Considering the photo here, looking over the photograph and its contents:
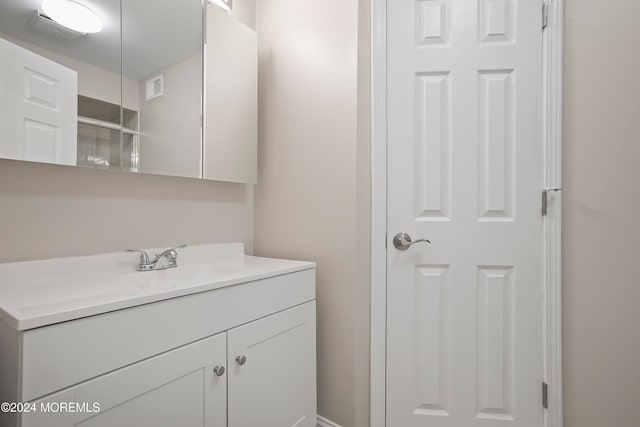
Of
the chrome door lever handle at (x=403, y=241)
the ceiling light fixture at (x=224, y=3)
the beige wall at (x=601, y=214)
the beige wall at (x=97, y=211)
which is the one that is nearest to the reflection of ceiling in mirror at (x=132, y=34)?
the ceiling light fixture at (x=224, y=3)

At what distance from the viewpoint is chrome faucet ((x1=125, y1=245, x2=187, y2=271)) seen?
1246mm

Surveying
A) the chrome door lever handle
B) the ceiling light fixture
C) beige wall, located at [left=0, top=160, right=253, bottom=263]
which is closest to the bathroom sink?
beige wall, located at [left=0, top=160, right=253, bottom=263]


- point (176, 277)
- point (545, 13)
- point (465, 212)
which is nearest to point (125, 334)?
point (176, 277)

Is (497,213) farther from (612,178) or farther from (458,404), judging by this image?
(458,404)

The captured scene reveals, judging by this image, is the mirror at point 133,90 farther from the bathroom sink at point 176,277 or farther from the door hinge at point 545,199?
the door hinge at point 545,199

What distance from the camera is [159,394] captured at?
0.86m

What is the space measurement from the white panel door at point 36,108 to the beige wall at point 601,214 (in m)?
1.88

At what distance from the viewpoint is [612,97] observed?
1235 millimetres

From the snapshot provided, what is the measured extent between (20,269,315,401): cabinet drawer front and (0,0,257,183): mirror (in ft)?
2.04

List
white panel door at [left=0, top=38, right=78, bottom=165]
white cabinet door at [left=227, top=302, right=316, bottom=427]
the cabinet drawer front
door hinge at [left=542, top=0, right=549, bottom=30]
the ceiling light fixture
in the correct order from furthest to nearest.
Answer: the ceiling light fixture
door hinge at [left=542, top=0, right=549, bottom=30]
white cabinet door at [left=227, top=302, right=316, bottom=427]
white panel door at [left=0, top=38, right=78, bottom=165]
the cabinet drawer front

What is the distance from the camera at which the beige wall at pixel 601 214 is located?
1208mm

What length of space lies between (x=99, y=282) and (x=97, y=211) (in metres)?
0.30

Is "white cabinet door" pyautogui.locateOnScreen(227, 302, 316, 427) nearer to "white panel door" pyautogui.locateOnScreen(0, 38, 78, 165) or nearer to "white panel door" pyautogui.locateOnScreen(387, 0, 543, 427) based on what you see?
"white panel door" pyautogui.locateOnScreen(387, 0, 543, 427)

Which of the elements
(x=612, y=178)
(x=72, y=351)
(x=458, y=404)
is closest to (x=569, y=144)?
(x=612, y=178)
